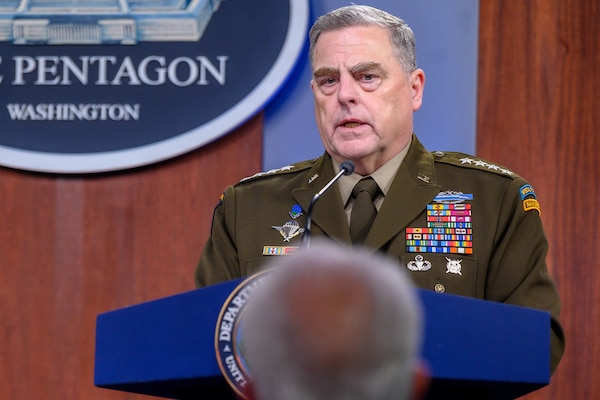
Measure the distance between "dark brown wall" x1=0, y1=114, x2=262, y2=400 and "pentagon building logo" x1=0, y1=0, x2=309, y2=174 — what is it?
2.6 inches

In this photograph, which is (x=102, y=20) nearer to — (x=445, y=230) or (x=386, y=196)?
(x=386, y=196)

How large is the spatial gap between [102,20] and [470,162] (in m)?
1.16

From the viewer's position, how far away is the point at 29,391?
9.53 feet

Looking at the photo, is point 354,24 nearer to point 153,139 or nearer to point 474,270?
point 474,270

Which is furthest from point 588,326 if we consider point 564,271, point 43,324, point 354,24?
point 43,324

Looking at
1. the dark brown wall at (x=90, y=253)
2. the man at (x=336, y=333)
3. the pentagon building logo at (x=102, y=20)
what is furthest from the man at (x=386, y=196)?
the man at (x=336, y=333)

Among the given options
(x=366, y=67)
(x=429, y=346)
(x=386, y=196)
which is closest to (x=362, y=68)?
(x=366, y=67)

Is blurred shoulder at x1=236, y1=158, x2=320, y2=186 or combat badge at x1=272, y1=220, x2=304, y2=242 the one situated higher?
blurred shoulder at x1=236, y1=158, x2=320, y2=186

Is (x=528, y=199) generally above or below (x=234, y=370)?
Answer: above

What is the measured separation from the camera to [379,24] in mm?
2264

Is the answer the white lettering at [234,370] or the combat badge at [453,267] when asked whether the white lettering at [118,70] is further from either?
the white lettering at [234,370]

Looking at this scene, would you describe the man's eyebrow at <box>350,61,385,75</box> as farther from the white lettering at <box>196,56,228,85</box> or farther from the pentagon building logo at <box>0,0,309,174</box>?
the white lettering at <box>196,56,228,85</box>

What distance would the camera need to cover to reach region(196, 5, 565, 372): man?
2.10 metres

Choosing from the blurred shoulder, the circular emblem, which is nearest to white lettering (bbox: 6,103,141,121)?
the blurred shoulder
